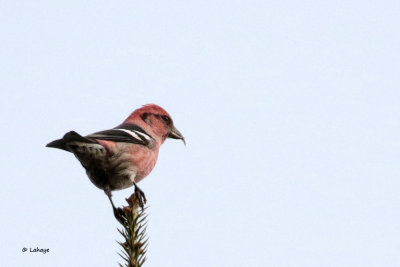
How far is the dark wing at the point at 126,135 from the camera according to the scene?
5.88 m

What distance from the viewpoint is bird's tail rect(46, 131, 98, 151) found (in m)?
5.12

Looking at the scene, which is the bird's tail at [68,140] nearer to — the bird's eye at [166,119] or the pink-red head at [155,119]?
the pink-red head at [155,119]

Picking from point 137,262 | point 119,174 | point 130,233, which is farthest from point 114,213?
point 137,262

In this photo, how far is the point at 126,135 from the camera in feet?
20.5

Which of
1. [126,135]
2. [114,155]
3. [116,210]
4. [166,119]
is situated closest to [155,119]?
[166,119]

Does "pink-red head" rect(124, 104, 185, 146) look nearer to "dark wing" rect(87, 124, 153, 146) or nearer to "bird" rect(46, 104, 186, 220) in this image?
"dark wing" rect(87, 124, 153, 146)

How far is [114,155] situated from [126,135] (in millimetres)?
449

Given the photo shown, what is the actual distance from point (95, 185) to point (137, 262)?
261 cm

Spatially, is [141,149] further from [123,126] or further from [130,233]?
[130,233]

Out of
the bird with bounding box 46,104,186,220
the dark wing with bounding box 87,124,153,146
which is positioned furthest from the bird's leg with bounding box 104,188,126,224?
the dark wing with bounding box 87,124,153,146

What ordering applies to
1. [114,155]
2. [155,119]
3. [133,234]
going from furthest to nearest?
1. [155,119]
2. [114,155]
3. [133,234]

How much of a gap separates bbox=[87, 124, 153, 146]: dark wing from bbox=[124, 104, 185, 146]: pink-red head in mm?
423

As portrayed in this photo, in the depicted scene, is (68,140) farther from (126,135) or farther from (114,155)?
(126,135)

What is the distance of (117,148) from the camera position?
19.4 feet
